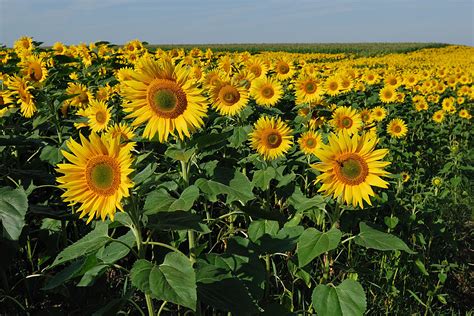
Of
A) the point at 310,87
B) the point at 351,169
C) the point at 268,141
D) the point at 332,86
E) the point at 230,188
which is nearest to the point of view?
the point at 230,188

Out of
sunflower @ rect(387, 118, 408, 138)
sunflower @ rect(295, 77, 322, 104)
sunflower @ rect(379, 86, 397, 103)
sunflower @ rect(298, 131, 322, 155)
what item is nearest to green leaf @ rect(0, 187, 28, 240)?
sunflower @ rect(298, 131, 322, 155)

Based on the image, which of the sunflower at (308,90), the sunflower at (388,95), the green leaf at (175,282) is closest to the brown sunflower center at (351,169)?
the green leaf at (175,282)

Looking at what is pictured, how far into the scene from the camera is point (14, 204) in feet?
7.99

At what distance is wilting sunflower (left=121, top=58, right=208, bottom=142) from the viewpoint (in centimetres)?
235

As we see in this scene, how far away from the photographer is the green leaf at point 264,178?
3.33 metres

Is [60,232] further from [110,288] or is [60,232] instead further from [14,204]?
[14,204]

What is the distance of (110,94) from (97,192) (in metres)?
3.78

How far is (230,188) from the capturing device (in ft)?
7.68

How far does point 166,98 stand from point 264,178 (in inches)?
48.1

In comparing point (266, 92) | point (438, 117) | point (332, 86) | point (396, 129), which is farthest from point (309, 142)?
point (438, 117)

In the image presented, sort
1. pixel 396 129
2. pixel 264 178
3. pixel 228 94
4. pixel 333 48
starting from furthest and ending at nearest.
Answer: pixel 333 48 < pixel 396 129 < pixel 228 94 < pixel 264 178

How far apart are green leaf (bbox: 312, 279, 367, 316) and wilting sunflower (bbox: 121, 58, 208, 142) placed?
3.38 ft

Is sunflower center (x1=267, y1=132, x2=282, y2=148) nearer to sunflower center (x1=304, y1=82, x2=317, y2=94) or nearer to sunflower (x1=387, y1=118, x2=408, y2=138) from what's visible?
sunflower center (x1=304, y1=82, x2=317, y2=94)

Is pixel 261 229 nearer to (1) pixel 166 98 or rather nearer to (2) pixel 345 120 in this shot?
(1) pixel 166 98
